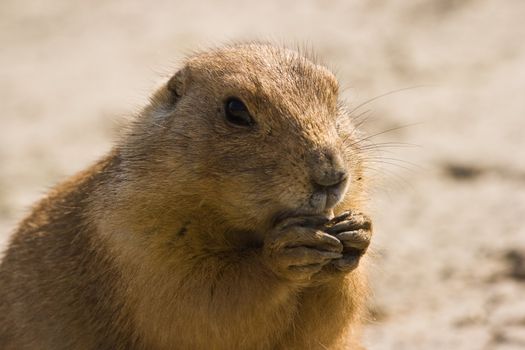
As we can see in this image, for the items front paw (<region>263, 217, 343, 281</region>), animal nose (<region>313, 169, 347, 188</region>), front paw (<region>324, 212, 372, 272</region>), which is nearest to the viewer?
animal nose (<region>313, 169, 347, 188</region>)

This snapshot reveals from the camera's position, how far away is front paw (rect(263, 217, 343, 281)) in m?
4.71

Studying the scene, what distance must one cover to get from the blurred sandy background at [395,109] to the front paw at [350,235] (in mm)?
956

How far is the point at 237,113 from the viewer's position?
5.07 m

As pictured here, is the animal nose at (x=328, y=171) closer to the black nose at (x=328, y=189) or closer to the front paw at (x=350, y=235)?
the black nose at (x=328, y=189)

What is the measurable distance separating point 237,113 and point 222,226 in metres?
0.56

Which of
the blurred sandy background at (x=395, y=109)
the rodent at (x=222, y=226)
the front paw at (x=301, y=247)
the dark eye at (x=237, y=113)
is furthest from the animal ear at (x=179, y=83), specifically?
the front paw at (x=301, y=247)

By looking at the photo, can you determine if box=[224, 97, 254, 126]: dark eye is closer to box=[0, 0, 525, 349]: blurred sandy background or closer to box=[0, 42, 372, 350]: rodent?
box=[0, 42, 372, 350]: rodent

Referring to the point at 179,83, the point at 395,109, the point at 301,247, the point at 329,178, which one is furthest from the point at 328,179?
the point at 395,109

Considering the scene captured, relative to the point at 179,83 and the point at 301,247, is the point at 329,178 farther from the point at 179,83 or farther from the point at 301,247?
the point at 179,83

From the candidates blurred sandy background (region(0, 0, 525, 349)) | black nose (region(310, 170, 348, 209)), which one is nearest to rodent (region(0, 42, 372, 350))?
black nose (region(310, 170, 348, 209))

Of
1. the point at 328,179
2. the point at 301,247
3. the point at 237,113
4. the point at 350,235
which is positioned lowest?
the point at 301,247

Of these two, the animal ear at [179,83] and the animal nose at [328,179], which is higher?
the animal ear at [179,83]

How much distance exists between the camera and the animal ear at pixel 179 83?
5566 mm

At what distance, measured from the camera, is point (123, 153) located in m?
5.55
